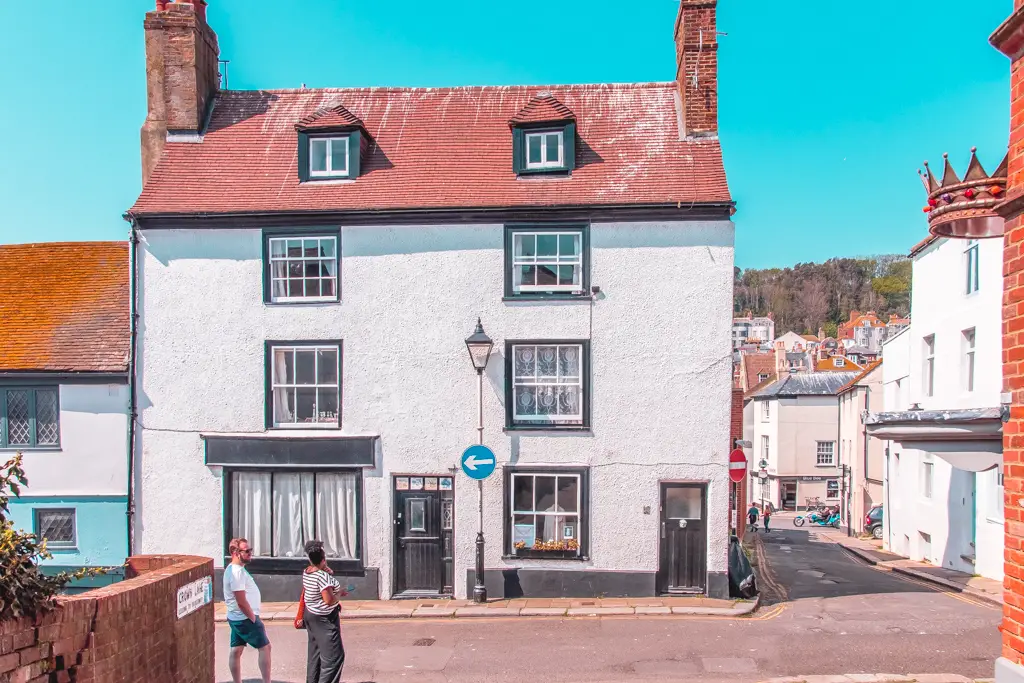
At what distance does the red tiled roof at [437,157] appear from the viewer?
1452cm

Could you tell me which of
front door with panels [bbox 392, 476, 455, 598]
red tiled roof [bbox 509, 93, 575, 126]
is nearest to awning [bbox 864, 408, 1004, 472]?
front door with panels [bbox 392, 476, 455, 598]

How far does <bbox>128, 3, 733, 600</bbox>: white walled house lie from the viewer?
45.6 ft

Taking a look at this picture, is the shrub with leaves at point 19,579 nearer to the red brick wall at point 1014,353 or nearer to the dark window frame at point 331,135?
the red brick wall at point 1014,353

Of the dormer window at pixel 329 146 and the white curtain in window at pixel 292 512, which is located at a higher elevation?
the dormer window at pixel 329 146

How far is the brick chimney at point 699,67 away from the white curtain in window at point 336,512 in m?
9.31

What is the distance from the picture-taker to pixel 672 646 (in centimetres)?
1108

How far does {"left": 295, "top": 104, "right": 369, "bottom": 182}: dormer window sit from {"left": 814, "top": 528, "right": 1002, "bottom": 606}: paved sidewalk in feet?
49.6

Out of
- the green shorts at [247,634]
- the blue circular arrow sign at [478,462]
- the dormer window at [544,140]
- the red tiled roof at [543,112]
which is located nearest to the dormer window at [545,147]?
the dormer window at [544,140]

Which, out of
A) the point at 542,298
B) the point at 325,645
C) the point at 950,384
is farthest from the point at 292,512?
the point at 950,384

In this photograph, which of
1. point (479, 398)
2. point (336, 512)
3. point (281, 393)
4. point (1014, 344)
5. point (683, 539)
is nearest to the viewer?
point (1014, 344)

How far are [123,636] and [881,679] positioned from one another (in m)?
7.72

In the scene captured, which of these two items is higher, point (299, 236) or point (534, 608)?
point (299, 236)

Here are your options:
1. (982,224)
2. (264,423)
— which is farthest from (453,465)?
(982,224)

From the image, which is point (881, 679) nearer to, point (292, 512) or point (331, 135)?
point (292, 512)
